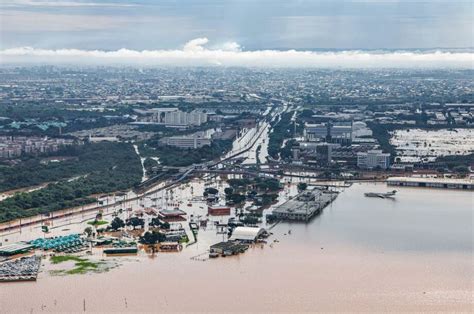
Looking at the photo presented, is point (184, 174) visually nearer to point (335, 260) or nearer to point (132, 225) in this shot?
point (132, 225)

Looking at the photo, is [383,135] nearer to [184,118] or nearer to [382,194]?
[184,118]

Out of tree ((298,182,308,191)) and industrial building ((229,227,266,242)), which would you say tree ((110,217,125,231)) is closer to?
industrial building ((229,227,266,242))

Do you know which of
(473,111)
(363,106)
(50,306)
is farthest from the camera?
(363,106)

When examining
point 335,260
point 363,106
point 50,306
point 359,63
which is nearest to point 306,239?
point 335,260

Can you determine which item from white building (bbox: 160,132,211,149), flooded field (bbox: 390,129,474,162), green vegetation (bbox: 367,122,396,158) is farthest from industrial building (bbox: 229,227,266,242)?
white building (bbox: 160,132,211,149)

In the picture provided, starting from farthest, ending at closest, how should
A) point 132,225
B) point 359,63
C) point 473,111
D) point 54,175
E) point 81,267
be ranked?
point 359,63 → point 473,111 → point 54,175 → point 132,225 → point 81,267

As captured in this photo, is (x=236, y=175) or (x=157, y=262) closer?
(x=157, y=262)
